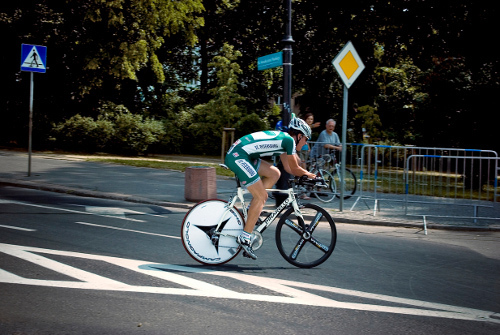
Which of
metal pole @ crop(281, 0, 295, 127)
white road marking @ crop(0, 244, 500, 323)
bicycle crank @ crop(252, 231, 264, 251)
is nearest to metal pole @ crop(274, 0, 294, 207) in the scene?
metal pole @ crop(281, 0, 295, 127)

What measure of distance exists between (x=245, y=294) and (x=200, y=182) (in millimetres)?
6372

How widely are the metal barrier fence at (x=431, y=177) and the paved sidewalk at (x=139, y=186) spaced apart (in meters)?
0.25

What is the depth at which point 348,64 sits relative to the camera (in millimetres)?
10836

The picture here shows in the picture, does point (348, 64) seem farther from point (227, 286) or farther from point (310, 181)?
point (227, 286)

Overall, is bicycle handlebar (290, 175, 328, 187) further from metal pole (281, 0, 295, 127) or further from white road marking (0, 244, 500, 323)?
metal pole (281, 0, 295, 127)

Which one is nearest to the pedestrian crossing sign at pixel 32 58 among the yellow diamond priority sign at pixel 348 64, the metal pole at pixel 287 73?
the metal pole at pixel 287 73

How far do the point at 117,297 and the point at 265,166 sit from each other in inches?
90.5

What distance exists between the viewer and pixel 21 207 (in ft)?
33.1

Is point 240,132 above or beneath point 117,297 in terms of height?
above

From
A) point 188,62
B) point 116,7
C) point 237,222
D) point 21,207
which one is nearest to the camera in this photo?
point 237,222

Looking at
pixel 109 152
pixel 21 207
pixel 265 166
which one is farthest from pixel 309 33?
pixel 265 166

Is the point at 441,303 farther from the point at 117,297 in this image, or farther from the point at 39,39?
the point at 39,39

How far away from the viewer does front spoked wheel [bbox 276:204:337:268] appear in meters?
6.44

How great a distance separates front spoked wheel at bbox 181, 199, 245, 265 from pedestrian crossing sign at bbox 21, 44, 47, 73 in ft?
31.9
